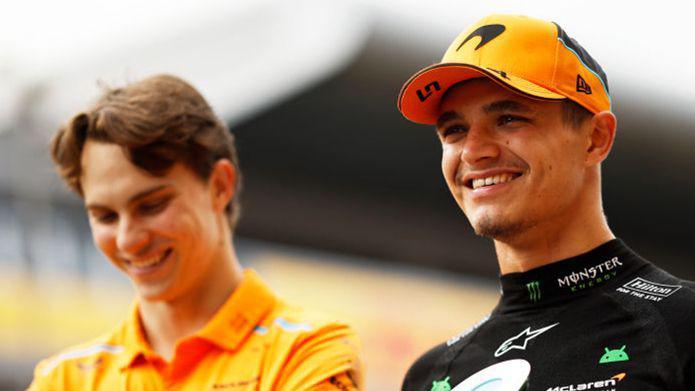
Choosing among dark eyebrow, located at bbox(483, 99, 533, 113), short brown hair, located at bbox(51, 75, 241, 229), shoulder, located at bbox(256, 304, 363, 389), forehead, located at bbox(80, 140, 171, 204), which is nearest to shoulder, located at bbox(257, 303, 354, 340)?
shoulder, located at bbox(256, 304, 363, 389)

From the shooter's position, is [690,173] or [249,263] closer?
[249,263]

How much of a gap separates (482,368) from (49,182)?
342 inches

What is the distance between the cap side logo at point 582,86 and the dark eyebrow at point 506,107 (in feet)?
0.43

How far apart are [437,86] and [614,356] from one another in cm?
75

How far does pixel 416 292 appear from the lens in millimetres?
13445

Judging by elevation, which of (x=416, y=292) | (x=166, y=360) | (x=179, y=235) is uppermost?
(x=179, y=235)

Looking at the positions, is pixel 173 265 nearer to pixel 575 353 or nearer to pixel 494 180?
pixel 494 180

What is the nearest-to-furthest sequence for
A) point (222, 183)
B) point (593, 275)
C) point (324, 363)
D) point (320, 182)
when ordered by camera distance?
point (593, 275)
point (324, 363)
point (222, 183)
point (320, 182)

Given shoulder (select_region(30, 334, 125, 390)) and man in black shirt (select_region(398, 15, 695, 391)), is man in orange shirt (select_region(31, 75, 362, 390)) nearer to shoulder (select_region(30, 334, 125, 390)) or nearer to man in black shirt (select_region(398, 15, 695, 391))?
shoulder (select_region(30, 334, 125, 390))

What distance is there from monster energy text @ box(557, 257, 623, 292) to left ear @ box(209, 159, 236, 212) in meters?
1.15

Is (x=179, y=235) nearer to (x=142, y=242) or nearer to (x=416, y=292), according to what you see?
(x=142, y=242)

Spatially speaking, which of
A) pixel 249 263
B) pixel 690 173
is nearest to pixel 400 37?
pixel 249 263

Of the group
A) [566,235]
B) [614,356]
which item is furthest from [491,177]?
[614,356]

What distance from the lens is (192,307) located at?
3.07 metres
